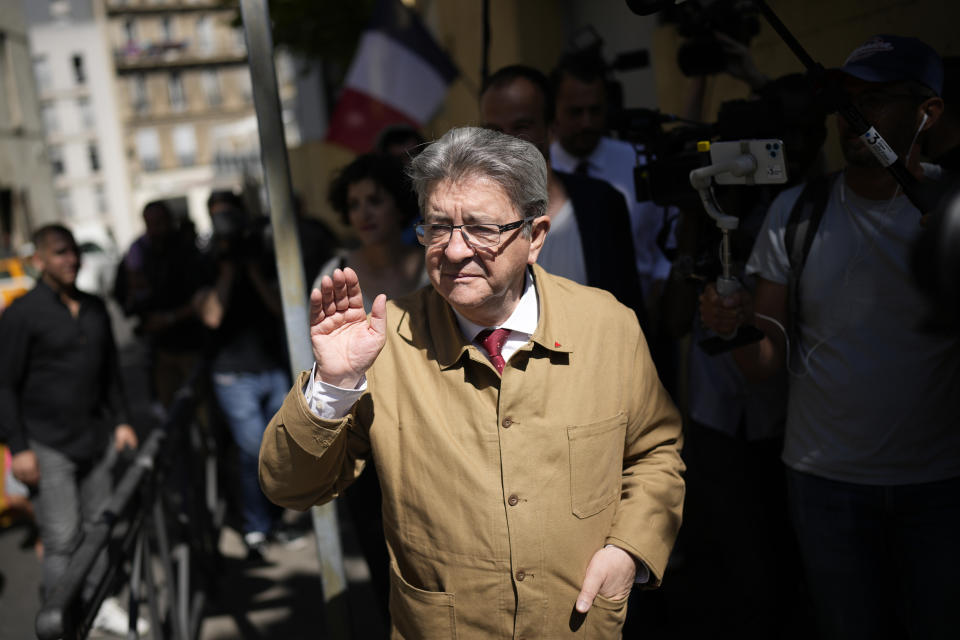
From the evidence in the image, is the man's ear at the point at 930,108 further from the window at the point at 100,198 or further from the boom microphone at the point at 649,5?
the window at the point at 100,198

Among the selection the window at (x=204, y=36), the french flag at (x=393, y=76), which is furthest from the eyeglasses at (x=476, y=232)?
the window at (x=204, y=36)

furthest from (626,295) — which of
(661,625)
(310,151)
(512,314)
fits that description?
(310,151)

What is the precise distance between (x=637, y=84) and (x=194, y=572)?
13.5ft

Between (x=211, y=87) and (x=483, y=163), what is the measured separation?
58.4 meters

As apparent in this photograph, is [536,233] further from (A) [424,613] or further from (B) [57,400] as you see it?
(B) [57,400]

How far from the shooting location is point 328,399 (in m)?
1.76

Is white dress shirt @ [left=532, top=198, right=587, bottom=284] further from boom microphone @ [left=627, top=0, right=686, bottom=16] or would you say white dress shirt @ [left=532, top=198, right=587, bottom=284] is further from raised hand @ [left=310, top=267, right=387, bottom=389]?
raised hand @ [left=310, top=267, right=387, bottom=389]

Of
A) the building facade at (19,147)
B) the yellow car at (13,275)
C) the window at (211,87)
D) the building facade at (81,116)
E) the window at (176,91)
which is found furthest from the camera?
the window at (211,87)

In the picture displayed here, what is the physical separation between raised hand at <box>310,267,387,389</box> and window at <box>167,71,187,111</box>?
191ft

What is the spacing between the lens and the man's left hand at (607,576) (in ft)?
6.06

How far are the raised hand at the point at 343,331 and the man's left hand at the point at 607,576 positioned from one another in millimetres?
690

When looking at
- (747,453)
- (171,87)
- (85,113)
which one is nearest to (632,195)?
(747,453)

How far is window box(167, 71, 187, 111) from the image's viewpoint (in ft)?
179

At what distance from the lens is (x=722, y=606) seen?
143 inches
